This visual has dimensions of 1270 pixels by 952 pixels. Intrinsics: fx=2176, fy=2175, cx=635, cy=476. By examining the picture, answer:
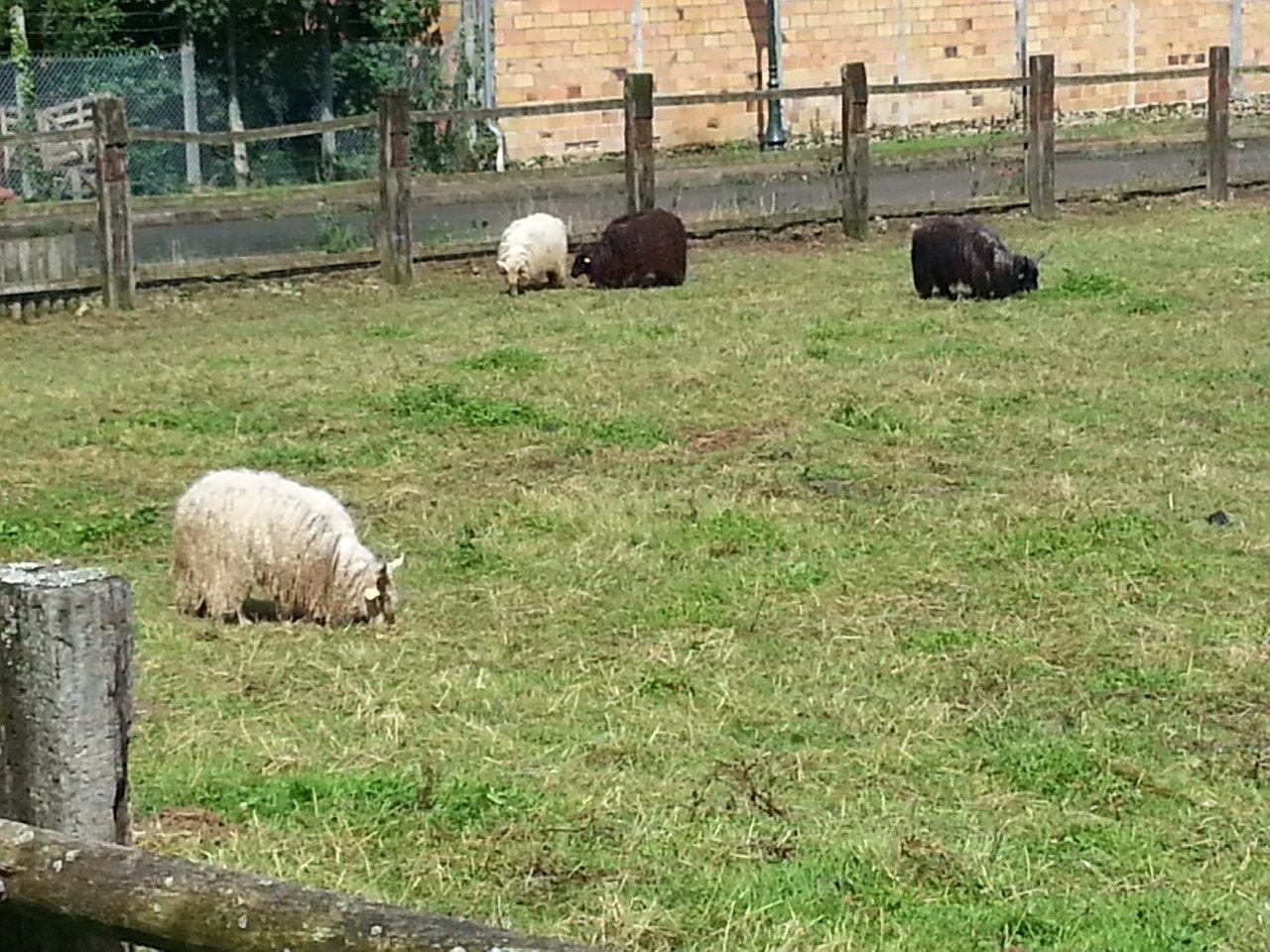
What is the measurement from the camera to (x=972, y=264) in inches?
605

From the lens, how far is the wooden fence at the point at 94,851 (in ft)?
8.71

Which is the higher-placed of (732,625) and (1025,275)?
(1025,275)

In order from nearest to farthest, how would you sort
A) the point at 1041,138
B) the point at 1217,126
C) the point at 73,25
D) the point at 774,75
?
the point at 1041,138 → the point at 1217,126 → the point at 73,25 → the point at 774,75

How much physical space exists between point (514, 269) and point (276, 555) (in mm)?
9161

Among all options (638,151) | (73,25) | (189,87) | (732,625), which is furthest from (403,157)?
(73,25)

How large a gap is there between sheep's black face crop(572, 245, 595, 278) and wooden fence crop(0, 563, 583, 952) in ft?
44.6

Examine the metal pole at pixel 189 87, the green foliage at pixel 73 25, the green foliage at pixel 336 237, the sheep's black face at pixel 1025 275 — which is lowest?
the sheep's black face at pixel 1025 275

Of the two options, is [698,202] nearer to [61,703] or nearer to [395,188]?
[395,188]

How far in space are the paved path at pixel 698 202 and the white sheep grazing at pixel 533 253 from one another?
4.23 ft

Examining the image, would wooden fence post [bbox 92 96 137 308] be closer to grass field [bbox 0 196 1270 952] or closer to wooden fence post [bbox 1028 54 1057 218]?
grass field [bbox 0 196 1270 952]

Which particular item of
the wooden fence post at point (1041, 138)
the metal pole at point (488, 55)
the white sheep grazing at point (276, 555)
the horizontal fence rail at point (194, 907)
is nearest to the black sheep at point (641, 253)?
the wooden fence post at point (1041, 138)

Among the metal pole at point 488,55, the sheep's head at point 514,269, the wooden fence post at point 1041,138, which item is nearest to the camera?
the sheep's head at point 514,269

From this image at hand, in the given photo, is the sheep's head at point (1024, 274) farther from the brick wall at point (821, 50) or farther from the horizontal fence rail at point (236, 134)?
the brick wall at point (821, 50)

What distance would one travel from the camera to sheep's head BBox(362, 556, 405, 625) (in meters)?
7.38
